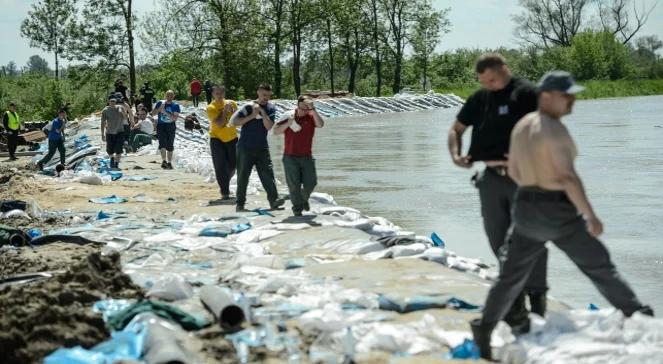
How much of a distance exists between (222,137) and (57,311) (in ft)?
23.9

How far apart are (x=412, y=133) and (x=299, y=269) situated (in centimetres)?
2802

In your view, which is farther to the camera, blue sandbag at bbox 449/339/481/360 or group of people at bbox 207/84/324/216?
group of people at bbox 207/84/324/216

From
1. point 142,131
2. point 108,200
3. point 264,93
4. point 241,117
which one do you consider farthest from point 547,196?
point 142,131

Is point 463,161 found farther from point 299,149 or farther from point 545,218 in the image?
point 299,149

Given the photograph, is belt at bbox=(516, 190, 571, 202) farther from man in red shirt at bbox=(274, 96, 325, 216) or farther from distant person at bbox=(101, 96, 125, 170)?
distant person at bbox=(101, 96, 125, 170)

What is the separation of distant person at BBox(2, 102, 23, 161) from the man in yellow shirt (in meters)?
15.8

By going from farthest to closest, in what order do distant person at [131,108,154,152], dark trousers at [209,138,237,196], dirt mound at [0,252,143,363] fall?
distant person at [131,108,154,152] → dark trousers at [209,138,237,196] → dirt mound at [0,252,143,363]

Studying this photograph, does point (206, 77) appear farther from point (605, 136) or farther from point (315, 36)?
point (605, 136)

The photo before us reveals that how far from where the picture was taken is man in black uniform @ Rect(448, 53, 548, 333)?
611 cm

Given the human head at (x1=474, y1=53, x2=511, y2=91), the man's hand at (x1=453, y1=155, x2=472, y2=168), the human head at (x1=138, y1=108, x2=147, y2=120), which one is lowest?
the human head at (x1=138, y1=108, x2=147, y2=120)

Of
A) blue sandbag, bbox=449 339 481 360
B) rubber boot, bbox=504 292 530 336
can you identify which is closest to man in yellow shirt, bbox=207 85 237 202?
rubber boot, bbox=504 292 530 336

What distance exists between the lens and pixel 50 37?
66.0m

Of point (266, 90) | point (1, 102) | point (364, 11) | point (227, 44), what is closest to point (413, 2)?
point (364, 11)

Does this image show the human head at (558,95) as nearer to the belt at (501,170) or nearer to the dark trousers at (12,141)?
the belt at (501,170)
